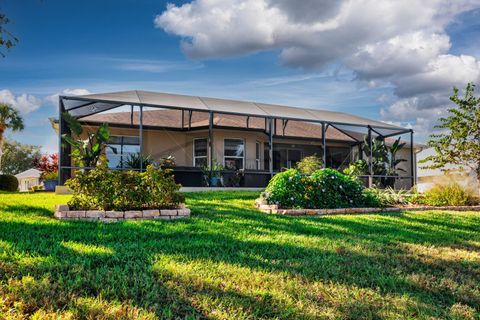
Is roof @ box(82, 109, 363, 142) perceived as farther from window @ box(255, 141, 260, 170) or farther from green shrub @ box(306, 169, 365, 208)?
green shrub @ box(306, 169, 365, 208)

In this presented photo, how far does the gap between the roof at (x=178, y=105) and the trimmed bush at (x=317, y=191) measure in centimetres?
760

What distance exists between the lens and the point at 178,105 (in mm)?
15836

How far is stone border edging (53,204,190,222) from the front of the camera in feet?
21.3

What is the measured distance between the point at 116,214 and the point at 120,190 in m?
0.52

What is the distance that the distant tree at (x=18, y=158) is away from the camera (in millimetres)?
54719

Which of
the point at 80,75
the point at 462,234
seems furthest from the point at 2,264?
the point at 80,75

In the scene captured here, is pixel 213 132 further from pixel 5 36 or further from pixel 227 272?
pixel 227 272

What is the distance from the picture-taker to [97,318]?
262cm

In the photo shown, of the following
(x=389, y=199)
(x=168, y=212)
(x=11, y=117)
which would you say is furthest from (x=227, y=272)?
(x=11, y=117)

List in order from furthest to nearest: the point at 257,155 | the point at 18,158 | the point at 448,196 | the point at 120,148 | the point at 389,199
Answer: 1. the point at 18,158
2. the point at 257,155
3. the point at 120,148
4. the point at 448,196
5. the point at 389,199

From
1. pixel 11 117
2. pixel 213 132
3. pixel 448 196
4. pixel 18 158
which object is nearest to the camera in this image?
pixel 448 196

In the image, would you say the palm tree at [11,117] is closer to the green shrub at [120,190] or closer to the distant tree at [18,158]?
the distant tree at [18,158]

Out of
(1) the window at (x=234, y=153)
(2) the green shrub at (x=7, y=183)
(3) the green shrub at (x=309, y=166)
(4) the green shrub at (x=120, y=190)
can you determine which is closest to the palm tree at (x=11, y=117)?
(2) the green shrub at (x=7, y=183)

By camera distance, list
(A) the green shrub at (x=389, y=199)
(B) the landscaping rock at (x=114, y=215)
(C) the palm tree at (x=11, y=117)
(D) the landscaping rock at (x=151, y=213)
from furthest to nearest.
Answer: (C) the palm tree at (x=11, y=117)
(A) the green shrub at (x=389, y=199)
(D) the landscaping rock at (x=151, y=213)
(B) the landscaping rock at (x=114, y=215)
